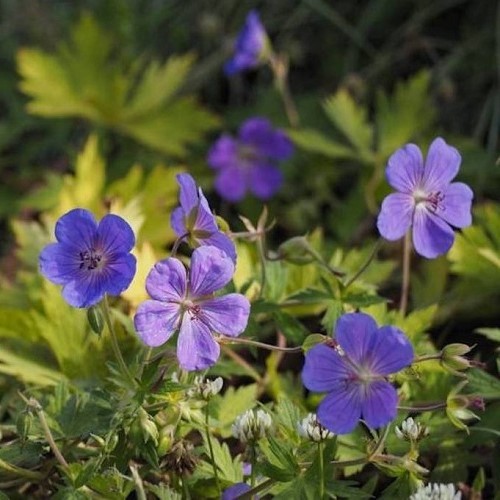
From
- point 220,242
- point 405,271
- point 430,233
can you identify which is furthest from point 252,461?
point 405,271

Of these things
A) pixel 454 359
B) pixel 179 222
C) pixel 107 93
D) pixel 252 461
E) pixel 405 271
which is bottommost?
pixel 107 93

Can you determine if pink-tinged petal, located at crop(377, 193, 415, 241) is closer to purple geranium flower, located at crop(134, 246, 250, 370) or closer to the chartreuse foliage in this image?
purple geranium flower, located at crop(134, 246, 250, 370)

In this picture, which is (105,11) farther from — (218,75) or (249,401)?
(249,401)

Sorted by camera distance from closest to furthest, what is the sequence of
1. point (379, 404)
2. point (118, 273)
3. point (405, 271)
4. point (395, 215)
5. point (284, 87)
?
point (379, 404)
point (118, 273)
point (395, 215)
point (405, 271)
point (284, 87)

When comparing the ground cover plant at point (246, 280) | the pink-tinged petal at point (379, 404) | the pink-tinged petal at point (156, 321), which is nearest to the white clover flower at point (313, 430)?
the ground cover plant at point (246, 280)

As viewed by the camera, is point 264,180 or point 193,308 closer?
point 193,308

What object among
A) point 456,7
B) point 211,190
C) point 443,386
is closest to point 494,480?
point 443,386

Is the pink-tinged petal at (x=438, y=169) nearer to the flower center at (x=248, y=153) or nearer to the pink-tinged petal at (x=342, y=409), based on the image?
the pink-tinged petal at (x=342, y=409)

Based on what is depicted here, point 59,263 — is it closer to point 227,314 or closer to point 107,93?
point 227,314
